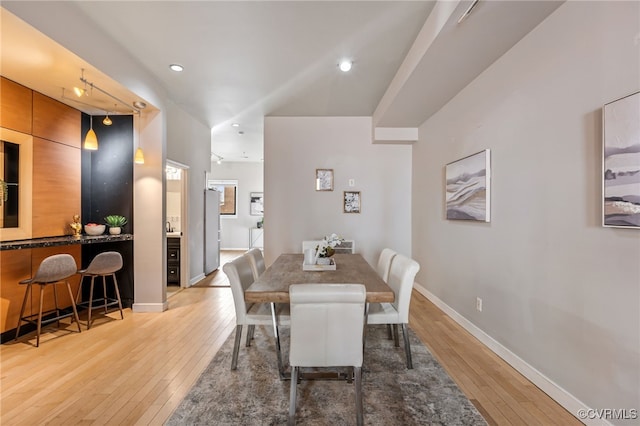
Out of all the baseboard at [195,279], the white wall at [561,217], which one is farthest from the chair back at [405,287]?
the baseboard at [195,279]

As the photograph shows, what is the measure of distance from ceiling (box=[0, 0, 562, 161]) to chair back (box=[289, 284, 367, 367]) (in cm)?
199

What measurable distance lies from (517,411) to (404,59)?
3.15 m

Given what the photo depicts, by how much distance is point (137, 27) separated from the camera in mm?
2570

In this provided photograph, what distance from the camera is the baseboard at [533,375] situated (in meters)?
1.78

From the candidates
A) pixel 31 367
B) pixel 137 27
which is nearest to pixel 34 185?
pixel 31 367

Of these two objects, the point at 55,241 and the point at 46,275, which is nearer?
the point at 46,275

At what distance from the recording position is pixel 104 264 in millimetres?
3365

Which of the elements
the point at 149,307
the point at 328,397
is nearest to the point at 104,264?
the point at 149,307

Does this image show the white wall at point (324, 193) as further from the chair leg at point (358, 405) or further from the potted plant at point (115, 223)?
the chair leg at point (358, 405)

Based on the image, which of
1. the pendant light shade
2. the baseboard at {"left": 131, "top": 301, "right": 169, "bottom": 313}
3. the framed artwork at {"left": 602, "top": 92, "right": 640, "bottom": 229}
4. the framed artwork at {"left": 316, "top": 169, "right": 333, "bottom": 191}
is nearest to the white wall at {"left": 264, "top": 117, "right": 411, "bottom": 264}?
the framed artwork at {"left": 316, "top": 169, "right": 333, "bottom": 191}

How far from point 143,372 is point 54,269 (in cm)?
151

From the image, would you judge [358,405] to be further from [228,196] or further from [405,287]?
[228,196]

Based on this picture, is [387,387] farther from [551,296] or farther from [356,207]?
[356,207]

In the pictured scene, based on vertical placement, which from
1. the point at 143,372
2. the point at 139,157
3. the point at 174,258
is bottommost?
the point at 143,372
